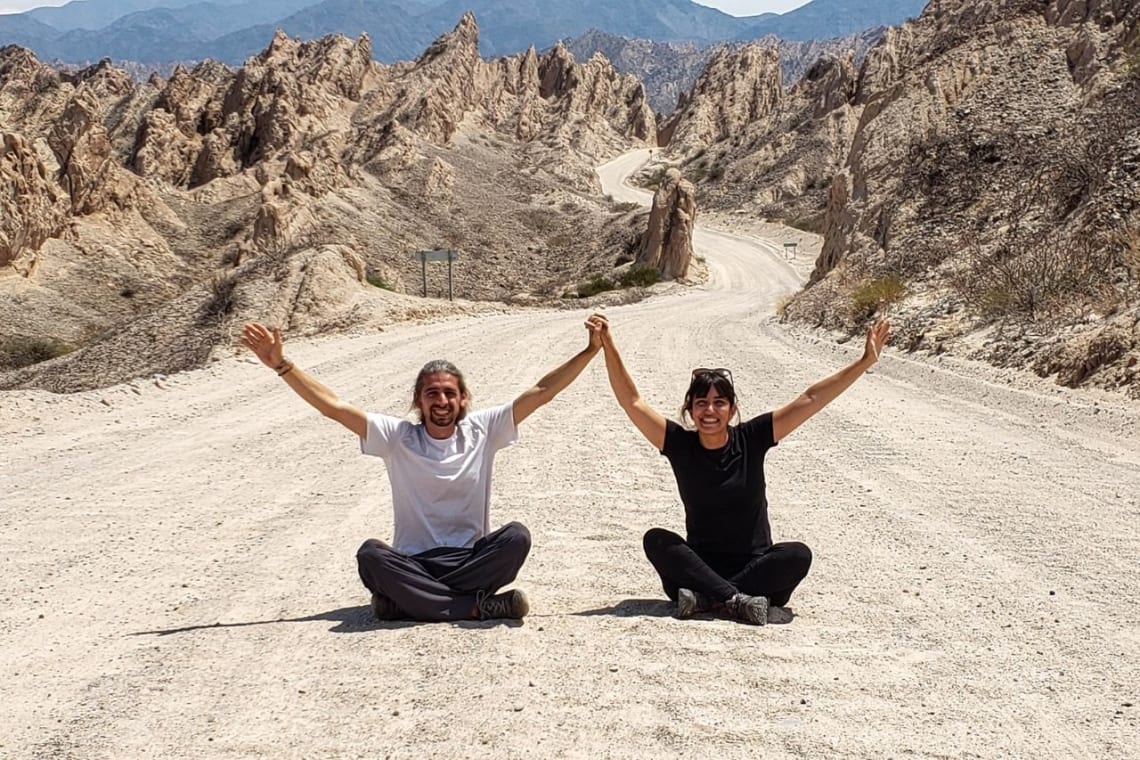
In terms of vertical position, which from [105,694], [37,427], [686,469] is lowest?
[37,427]

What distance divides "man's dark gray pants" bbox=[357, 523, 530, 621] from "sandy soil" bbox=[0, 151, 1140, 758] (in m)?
0.15

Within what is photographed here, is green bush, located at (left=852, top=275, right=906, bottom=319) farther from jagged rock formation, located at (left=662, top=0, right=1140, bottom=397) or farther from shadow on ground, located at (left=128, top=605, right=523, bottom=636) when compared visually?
shadow on ground, located at (left=128, top=605, right=523, bottom=636)

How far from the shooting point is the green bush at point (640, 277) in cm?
4203

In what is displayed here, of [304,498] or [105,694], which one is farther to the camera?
[304,498]

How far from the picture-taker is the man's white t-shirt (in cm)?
534

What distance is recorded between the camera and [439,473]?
5348 mm

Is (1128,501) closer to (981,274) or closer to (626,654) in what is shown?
(626,654)

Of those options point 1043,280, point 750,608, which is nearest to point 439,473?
point 750,608

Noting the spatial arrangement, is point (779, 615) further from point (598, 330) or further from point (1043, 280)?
point (1043, 280)

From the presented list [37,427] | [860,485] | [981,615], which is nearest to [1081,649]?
[981,615]

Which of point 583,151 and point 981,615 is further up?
point 583,151

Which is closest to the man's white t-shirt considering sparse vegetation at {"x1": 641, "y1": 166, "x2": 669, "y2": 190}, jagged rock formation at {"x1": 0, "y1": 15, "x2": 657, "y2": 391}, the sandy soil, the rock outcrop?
the sandy soil

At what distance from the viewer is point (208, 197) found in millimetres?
55844

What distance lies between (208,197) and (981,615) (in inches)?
2201
